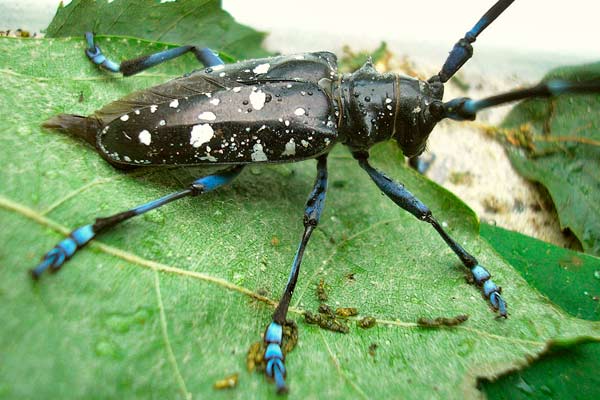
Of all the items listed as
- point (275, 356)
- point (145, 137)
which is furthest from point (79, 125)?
point (275, 356)

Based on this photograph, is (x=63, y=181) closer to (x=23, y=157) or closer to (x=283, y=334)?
(x=23, y=157)

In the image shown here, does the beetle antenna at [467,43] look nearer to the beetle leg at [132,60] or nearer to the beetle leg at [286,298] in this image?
the beetle leg at [286,298]

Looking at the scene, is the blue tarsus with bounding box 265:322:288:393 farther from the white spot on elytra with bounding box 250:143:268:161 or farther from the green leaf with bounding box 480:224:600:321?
the green leaf with bounding box 480:224:600:321

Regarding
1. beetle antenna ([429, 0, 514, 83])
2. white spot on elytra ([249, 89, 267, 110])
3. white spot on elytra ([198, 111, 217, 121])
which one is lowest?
white spot on elytra ([198, 111, 217, 121])

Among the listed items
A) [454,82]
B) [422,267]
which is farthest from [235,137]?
[454,82]

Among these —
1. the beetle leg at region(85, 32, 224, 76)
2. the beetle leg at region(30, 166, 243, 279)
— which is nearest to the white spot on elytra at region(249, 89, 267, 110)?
the beetle leg at region(30, 166, 243, 279)

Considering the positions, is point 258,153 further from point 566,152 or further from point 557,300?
point 566,152
